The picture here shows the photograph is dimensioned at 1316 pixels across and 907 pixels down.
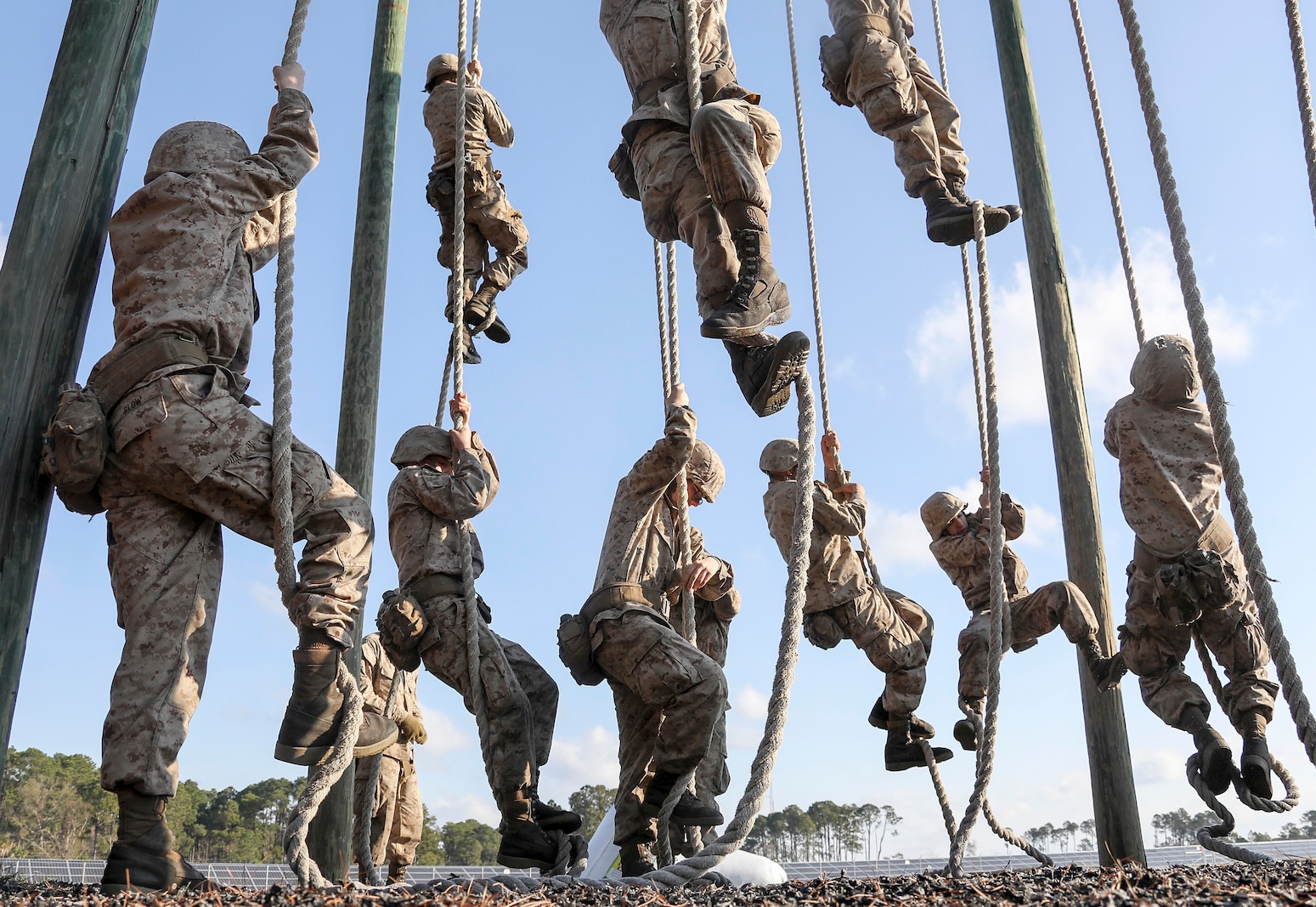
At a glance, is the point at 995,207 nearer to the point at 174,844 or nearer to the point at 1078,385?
the point at 1078,385

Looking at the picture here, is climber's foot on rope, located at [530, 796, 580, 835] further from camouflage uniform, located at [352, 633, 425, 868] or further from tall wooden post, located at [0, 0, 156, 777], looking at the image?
camouflage uniform, located at [352, 633, 425, 868]

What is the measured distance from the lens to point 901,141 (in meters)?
5.20

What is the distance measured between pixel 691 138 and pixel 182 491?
2087 mm

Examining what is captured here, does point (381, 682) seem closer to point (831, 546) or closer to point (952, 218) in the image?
point (831, 546)

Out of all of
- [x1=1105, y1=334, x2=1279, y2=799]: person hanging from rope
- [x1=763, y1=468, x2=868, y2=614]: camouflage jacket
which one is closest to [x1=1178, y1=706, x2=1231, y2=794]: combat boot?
[x1=1105, y1=334, x2=1279, y2=799]: person hanging from rope

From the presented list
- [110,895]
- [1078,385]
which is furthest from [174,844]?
[1078,385]

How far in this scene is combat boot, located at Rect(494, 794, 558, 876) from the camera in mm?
3967

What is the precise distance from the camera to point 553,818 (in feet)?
13.5

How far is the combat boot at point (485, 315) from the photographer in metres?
6.01

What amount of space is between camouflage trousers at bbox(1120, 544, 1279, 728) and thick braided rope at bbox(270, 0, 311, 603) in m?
3.50

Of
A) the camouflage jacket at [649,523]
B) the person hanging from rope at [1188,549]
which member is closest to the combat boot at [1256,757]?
the person hanging from rope at [1188,549]

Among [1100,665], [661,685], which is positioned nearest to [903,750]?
[1100,665]

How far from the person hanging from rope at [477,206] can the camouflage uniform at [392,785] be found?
1.81 m

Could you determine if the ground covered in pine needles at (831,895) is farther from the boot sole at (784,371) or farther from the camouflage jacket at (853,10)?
the camouflage jacket at (853,10)
